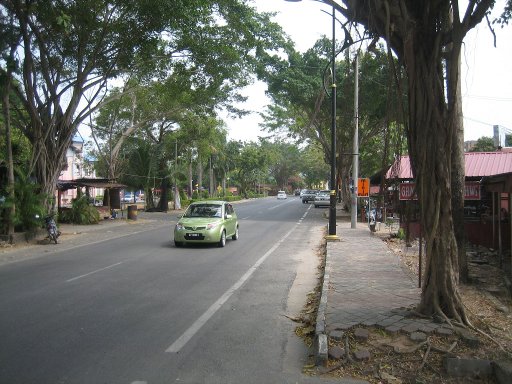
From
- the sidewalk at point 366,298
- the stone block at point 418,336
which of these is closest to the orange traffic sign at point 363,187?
the sidewalk at point 366,298

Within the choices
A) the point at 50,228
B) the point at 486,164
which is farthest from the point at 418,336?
the point at 50,228

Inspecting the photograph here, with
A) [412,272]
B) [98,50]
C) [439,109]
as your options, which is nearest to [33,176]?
[98,50]

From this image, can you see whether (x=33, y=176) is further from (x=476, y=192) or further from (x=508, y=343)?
(x=508, y=343)

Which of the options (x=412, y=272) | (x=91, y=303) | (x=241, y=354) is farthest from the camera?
(x=412, y=272)

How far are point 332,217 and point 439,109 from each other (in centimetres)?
1100

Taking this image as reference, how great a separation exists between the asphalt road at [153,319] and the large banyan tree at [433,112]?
202cm

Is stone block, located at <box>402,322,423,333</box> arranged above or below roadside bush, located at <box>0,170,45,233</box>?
below

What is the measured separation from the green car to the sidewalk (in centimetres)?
368

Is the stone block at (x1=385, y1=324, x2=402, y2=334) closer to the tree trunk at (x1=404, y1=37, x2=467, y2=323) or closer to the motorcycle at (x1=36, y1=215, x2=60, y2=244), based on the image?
the tree trunk at (x1=404, y1=37, x2=467, y2=323)

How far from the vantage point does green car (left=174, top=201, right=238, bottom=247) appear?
1402cm

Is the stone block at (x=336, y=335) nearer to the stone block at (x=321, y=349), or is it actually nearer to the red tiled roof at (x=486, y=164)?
the stone block at (x=321, y=349)

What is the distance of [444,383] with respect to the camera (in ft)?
14.5

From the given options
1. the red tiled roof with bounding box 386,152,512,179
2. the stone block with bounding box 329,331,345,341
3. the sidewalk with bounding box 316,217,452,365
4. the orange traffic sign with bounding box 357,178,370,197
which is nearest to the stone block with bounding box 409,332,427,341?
the sidewalk with bounding box 316,217,452,365

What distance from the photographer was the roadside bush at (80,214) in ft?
82.3
